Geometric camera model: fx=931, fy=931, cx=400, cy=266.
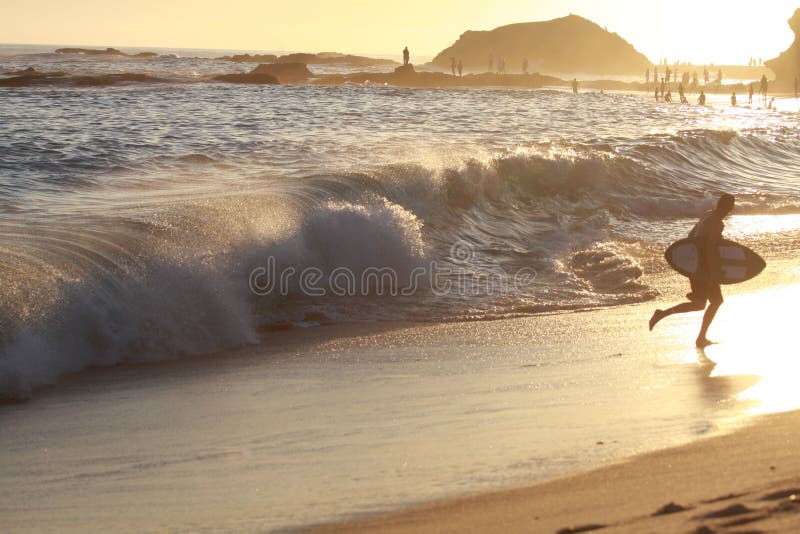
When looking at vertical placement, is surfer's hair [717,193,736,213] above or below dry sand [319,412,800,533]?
above

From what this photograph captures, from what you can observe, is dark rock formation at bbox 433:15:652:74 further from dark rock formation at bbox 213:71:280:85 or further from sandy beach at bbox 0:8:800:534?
sandy beach at bbox 0:8:800:534

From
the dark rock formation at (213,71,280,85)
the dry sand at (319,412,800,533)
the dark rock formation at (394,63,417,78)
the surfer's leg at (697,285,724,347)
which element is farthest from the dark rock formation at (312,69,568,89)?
the dry sand at (319,412,800,533)

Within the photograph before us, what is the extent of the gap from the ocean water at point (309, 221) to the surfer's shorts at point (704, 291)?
180 centimetres

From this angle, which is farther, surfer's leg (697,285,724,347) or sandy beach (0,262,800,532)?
surfer's leg (697,285,724,347)

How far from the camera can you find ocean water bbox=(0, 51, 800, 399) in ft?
29.2

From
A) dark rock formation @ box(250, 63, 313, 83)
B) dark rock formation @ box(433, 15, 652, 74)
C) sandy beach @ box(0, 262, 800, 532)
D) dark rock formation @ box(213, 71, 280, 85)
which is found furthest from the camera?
dark rock formation @ box(433, 15, 652, 74)

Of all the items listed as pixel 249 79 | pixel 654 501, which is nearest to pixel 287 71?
pixel 249 79

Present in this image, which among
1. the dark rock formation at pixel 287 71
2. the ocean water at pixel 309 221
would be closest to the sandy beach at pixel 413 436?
the ocean water at pixel 309 221

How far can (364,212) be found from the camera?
1240 cm

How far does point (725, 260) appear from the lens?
30.0 feet

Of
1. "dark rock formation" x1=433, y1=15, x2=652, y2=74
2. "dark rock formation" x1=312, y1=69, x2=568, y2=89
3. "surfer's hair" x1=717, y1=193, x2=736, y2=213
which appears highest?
→ "dark rock formation" x1=433, y1=15, x2=652, y2=74

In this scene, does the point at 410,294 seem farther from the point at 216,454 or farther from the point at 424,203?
the point at 216,454

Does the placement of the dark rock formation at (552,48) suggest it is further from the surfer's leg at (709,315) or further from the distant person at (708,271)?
the surfer's leg at (709,315)

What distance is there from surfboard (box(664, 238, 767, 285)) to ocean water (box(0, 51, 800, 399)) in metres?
1.78
